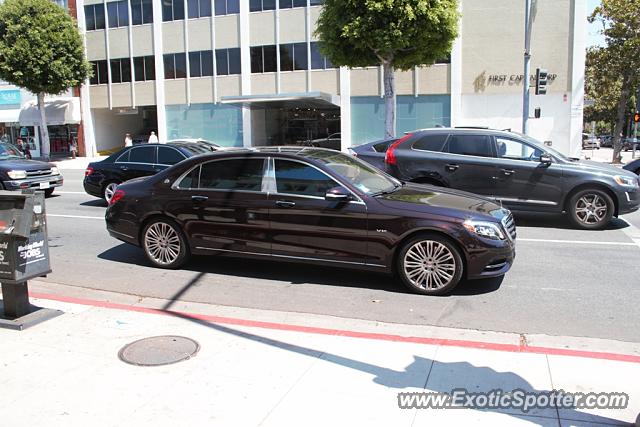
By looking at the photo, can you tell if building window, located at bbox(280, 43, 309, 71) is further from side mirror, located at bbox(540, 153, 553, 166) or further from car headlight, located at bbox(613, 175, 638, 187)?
car headlight, located at bbox(613, 175, 638, 187)

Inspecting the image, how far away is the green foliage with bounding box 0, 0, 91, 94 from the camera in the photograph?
104 ft

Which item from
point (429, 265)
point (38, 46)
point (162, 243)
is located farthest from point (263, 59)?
point (429, 265)

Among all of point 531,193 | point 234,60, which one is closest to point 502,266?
point 531,193

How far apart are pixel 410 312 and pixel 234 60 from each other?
31.8 metres

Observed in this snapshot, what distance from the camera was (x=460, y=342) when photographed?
477cm

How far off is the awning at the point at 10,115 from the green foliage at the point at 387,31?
29804 millimetres

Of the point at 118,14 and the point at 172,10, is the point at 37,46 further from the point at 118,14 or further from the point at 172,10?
the point at 172,10

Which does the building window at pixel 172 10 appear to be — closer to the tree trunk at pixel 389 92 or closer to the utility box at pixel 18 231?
the tree trunk at pixel 389 92

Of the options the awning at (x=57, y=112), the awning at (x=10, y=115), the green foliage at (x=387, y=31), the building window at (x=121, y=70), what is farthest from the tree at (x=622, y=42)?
the awning at (x=10, y=115)

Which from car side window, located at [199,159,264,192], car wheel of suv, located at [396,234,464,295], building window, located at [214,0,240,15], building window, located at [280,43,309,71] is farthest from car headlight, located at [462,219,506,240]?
building window, located at [214,0,240,15]

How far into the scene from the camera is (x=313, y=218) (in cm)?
643

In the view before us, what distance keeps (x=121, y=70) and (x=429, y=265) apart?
3697 centimetres

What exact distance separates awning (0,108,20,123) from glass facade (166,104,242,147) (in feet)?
42.4

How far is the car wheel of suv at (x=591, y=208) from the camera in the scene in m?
9.80
